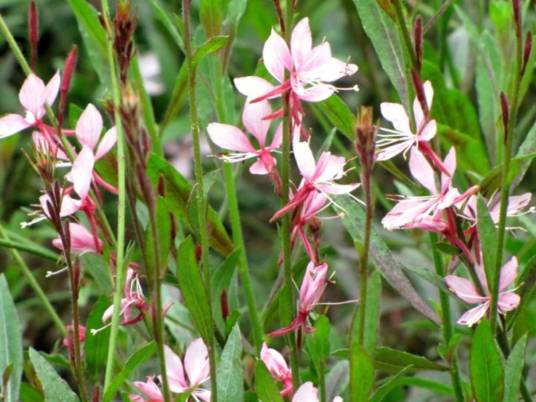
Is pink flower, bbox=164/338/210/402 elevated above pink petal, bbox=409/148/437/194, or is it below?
below

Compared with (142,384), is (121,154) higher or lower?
higher

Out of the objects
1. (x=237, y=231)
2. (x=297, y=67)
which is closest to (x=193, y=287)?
(x=297, y=67)

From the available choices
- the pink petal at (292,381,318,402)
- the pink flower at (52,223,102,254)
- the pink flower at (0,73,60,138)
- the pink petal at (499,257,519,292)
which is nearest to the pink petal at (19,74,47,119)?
the pink flower at (0,73,60,138)

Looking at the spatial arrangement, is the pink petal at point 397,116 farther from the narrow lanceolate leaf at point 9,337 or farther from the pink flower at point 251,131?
the narrow lanceolate leaf at point 9,337

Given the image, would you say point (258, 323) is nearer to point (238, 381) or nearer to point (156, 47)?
point (238, 381)

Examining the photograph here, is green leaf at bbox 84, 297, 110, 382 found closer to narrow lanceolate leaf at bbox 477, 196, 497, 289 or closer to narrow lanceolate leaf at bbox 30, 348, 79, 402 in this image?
narrow lanceolate leaf at bbox 30, 348, 79, 402

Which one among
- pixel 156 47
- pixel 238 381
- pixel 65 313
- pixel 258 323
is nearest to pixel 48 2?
pixel 156 47
